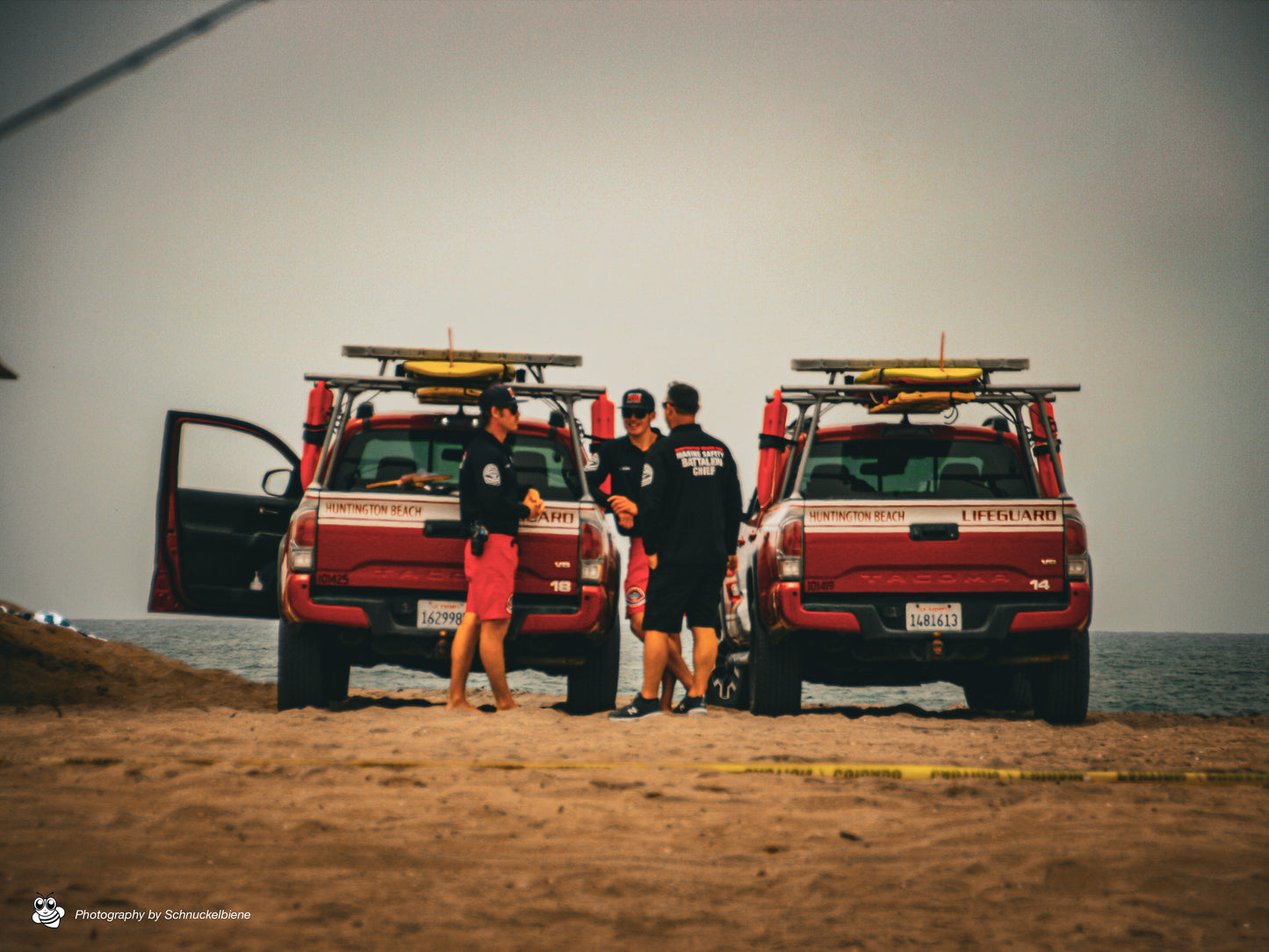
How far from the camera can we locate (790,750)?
5305 mm

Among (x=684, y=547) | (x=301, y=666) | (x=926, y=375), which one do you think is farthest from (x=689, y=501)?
(x=301, y=666)

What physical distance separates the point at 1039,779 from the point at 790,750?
1140mm

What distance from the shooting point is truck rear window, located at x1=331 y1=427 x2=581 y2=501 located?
7.54 m

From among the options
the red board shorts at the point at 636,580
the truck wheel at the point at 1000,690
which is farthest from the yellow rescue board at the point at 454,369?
the truck wheel at the point at 1000,690

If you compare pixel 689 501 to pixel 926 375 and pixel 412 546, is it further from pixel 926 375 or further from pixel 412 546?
pixel 926 375

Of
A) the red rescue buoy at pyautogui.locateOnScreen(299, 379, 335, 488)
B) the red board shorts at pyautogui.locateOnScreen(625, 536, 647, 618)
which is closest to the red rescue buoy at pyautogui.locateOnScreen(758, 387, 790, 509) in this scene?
the red board shorts at pyautogui.locateOnScreen(625, 536, 647, 618)

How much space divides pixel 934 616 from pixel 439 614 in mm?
3050

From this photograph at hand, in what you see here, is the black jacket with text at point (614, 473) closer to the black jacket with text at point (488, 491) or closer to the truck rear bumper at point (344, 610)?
the black jacket with text at point (488, 491)

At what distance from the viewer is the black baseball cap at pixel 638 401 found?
764 cm

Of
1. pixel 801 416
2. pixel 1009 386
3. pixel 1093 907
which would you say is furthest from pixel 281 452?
pixel 1093 907

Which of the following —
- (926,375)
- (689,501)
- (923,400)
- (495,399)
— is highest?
(926,375)

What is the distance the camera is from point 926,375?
7.45 metres

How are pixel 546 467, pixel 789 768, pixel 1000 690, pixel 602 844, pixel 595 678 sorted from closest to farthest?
pixel 602 844, pixel 789 768, pixel 595 678, pixel 546 467, pixel 1000 690

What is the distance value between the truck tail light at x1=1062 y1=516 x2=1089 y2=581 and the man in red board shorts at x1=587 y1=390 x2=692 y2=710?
2.47 meters
